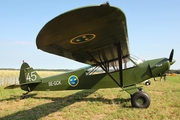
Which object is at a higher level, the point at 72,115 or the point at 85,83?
the point at 85,83

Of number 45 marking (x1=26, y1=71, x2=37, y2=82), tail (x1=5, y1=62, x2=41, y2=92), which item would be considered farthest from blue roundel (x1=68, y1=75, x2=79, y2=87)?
number 45 marking (x1=26, y1=71, x2=37, y2=82)

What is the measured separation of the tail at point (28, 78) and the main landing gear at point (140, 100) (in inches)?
212

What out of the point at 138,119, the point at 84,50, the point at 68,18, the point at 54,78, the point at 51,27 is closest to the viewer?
the point at 68,18

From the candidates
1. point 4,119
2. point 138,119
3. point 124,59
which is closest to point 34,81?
point 4,119

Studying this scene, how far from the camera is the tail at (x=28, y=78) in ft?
28.3

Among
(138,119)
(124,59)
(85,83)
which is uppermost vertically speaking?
(124,59)

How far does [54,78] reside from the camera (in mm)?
8328

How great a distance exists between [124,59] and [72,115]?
3.85 meters

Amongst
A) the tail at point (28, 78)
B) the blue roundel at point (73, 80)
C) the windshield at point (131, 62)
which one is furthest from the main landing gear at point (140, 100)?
the tail at point (28, 78)

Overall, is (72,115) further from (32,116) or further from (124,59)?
(124,59)

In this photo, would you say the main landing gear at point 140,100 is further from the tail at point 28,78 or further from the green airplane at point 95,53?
the tail at point 28,78

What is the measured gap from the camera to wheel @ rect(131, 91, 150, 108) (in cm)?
563

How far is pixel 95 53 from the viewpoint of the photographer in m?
6.39

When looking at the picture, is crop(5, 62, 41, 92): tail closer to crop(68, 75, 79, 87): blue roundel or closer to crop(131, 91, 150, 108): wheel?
crop(68, 75, 79, 87): blue roundel
